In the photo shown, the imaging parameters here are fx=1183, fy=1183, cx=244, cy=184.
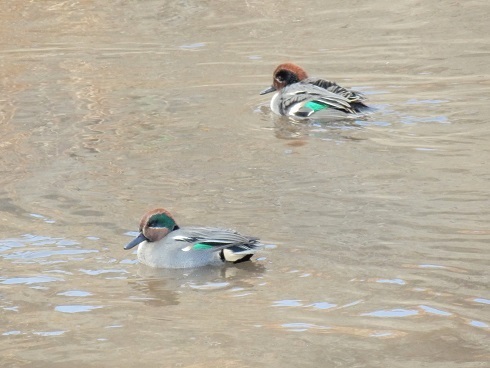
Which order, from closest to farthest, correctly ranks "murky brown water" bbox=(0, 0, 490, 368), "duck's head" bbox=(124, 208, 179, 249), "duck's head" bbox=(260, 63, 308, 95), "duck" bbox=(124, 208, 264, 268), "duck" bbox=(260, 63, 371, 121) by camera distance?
"murky brown water" bbox=(0, 0, 490, 368)
"duck" bbox=(124, 208, 264, 268)
"duck's head" bbox=(124, 208, 179, 249)
"duck" bbox=(260, 63, 371, 121)
"duck's head" bbox=(260, 63, 308, 95)

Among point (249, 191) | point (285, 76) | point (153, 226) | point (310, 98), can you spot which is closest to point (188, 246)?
point (153, 226)

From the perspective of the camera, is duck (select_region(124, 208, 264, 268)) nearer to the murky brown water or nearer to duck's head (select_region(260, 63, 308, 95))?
the murky brown water

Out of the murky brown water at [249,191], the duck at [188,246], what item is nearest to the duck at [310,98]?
the murky brown water at [249,191]

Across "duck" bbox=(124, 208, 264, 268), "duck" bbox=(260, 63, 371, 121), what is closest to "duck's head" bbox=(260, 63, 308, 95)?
"duck" bbox=(260, 63, 371, 121)

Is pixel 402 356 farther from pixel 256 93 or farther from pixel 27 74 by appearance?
pixel 27 74

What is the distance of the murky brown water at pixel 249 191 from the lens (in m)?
6.13

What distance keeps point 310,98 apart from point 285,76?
66 centimetres

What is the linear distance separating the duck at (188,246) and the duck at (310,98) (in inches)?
160

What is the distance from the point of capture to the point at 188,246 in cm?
739

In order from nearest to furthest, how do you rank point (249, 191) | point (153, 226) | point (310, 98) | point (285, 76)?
point (153, 226) → point (249, 191) → point (310, 98) → point (285, 76)

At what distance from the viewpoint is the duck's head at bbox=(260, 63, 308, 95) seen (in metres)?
12.0

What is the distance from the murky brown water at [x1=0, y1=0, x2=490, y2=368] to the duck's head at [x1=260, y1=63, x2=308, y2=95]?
11.8 inches

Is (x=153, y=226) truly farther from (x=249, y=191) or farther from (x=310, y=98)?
(x=310, y=98)

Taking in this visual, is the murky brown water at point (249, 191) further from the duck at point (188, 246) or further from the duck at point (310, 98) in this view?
the duck at point (310, 98)
